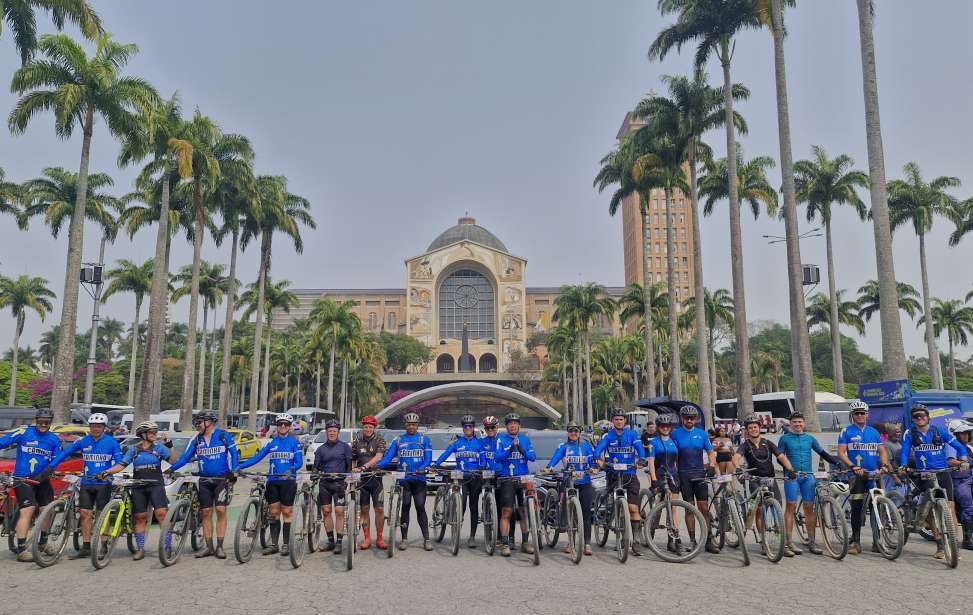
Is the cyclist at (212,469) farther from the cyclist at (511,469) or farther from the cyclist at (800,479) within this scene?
the cyclist at (800,479)

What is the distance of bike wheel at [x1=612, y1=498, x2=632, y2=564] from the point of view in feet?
26.7

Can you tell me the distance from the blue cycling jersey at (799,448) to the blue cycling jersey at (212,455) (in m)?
7.05

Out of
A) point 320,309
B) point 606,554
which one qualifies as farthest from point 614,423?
point 320,309

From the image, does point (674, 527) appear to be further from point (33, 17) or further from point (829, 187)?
point (829, 187)

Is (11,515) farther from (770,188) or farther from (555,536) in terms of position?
(770,188)

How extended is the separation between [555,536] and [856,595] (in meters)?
3.69

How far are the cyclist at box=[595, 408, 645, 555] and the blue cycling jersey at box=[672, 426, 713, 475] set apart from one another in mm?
496

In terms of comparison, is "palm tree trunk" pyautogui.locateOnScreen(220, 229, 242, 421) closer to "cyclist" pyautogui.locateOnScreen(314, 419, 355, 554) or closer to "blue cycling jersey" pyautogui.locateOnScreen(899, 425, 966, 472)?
"cyclist" pyautogui.locateOnScreen(314, 419, 355, 554)

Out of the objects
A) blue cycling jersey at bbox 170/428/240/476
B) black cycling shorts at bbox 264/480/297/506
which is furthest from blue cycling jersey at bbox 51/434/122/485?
black cycling shorts at bbox 264/480/297/506

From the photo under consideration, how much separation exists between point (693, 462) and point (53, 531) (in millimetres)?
8064

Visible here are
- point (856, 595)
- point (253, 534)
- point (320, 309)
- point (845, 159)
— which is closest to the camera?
point (856, 595)

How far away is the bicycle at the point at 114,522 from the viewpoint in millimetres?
7844

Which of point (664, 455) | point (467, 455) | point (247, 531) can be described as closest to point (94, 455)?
→ point (247, 531)

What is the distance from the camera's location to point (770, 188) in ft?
120
